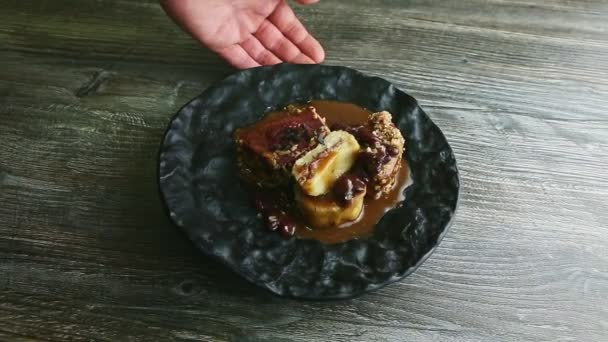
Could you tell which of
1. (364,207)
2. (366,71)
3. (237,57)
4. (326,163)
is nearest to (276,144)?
(326,163)

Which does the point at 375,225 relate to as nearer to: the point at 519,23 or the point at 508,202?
the point at 508,202

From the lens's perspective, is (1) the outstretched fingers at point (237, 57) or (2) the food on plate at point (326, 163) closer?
(2) the food on plate at point (326, 163)

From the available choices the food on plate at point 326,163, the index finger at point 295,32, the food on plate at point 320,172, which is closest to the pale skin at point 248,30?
the index finger at point 295,32

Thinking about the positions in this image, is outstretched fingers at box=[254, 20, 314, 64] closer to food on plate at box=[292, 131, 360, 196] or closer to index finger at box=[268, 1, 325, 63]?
index finger at box=[268, 1, 325, 63]

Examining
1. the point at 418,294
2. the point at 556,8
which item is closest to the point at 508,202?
the point at 418,294

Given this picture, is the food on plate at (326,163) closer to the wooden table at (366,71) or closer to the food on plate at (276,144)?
the food on plate at (276,144)

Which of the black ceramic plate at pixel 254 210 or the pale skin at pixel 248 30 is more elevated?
the pale skin at pixel 248 30

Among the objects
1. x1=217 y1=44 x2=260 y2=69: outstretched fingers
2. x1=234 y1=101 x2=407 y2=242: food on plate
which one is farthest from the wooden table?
x1=234 y1=101 x2=407 y2=242: food on plate
